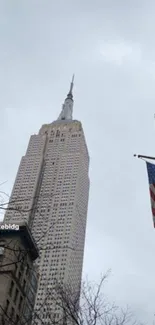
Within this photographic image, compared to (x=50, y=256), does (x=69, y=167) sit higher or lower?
higher

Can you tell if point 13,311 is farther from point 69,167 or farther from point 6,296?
point 69,167

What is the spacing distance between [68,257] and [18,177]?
158 feet

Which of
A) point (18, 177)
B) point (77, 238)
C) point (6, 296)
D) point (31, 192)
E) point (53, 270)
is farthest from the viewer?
point (18, 177)

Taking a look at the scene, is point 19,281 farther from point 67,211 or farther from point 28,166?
point 28,166

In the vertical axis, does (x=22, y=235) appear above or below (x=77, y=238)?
below

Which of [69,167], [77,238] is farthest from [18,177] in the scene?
[77,238]

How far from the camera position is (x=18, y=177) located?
A: 190875mm

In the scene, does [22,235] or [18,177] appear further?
[18,177]

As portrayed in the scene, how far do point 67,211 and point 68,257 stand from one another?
22936 mm

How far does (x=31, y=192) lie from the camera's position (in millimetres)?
176500

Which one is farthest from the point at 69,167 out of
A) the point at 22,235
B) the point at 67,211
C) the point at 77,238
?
the point at 22,235

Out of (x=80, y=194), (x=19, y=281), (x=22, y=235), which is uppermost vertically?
(x=80, y=194)

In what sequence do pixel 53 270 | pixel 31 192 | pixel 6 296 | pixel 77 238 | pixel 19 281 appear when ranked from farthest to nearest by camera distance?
1. pixel 31 192
2. pixel 77 238
3. pixel 53 270
4. pixel 19 281
5. pixel 6 296

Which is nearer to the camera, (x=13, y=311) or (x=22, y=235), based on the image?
(x=13, y=311)
